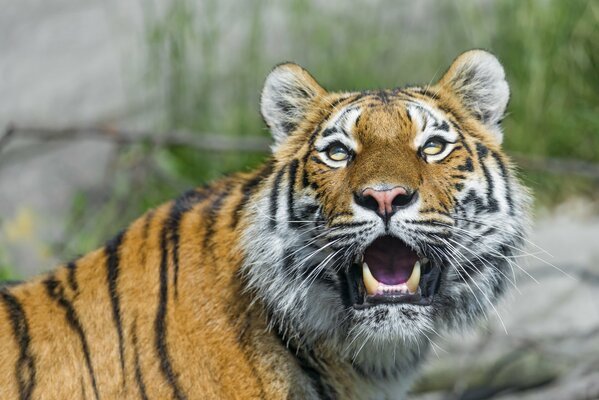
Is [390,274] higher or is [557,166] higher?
[390,274]

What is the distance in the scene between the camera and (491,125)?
3.46m

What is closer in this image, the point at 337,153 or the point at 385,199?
the point at 385,199

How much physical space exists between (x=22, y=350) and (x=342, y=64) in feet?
13.4

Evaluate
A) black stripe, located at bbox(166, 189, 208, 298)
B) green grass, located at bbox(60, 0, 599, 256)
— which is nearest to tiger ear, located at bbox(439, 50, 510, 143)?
black stripe, located at bbox(166, 189, 208, 298)

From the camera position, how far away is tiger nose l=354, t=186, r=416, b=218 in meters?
2.82

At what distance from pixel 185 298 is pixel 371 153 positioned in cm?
76

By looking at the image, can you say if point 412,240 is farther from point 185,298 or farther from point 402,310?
point 185,298

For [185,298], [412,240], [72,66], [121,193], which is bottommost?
[121,193]

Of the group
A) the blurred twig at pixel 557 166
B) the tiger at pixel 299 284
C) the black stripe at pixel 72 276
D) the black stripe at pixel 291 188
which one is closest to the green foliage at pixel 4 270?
the black stripe at pixel 72 276

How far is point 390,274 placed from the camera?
3008mm

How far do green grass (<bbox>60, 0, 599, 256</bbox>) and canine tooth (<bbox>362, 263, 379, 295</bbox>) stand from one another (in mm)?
3471

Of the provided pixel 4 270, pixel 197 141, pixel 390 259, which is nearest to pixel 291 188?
pixel 390 259

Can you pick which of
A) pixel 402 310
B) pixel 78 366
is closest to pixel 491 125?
pixel 402 310

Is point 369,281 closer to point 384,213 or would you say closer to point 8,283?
point 384,213
